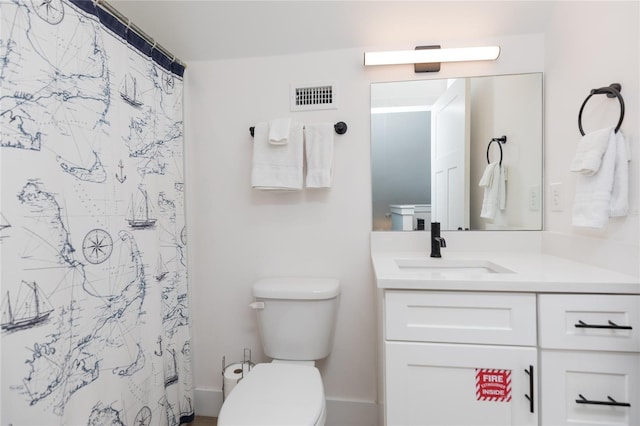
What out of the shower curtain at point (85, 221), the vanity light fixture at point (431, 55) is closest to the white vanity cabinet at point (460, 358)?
the shower curtain at point (85, 221)

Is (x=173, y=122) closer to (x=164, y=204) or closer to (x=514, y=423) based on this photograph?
(x=164, y=204)

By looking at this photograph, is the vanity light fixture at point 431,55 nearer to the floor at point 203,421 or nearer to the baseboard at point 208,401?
the baseboard at point 208,401

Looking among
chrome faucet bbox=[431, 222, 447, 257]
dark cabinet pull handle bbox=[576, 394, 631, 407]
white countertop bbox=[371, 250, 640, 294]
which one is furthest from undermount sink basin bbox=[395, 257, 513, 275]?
dark cabinet pull handle bbox=[576, 394, 631, 407]

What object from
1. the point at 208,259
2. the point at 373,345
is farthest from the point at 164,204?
the point at 373,345

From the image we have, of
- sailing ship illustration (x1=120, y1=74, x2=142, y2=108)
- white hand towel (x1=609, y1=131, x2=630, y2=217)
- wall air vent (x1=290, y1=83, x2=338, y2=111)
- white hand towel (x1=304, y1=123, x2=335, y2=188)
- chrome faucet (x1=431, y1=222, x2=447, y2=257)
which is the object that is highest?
wall air vent (x1=290, y1=83, x2=338, y2=111)

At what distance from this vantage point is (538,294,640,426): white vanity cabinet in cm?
85

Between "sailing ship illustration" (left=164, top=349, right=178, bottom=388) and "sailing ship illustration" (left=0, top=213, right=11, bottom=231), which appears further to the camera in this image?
"sailing ship illustration" (left=164, top=349, right=178, bottom=388)

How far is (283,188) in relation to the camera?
1.46m

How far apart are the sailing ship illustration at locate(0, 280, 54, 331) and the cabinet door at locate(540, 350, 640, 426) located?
1.45 metres

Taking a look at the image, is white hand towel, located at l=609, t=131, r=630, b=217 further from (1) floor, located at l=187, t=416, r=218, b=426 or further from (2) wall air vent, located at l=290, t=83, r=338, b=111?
(1) floor, located at l=187, t=416, r=218, b=426

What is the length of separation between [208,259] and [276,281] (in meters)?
0.45

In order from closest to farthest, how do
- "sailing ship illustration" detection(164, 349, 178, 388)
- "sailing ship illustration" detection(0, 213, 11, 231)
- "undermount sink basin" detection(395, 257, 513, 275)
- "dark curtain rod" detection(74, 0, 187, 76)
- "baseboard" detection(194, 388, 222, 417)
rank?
"sailing ship illustration" detection(0, 213, 11, 231)
"dark curtain rod" detection(74, 0, 187, 76)
"undermount sink basin" detection(395, 257, 513, 275)
"sailing ship illustration" detection(164, 349, 178, 388)
"baseboard" detection(194, 388, 222, 417)

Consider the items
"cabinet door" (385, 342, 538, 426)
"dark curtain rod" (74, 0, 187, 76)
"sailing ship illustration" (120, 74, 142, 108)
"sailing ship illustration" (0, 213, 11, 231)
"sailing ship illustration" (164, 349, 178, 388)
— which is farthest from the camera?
"sailing ship illustration" (164, 349, 178, 388)

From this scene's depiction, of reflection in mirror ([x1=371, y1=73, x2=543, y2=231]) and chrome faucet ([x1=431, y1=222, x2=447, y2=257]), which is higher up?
reflection in mirror ([x1=371, y1=73, x2=543, y2=231])
